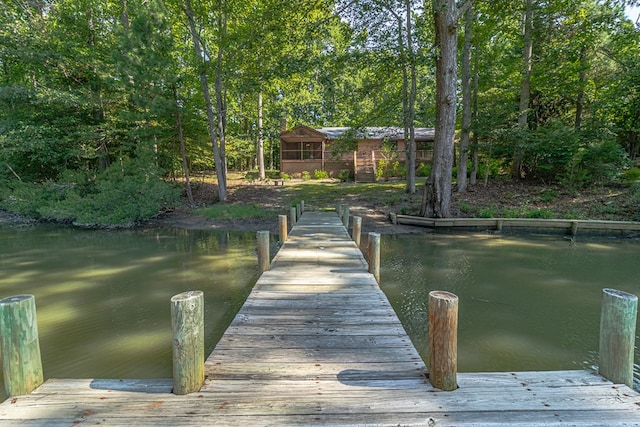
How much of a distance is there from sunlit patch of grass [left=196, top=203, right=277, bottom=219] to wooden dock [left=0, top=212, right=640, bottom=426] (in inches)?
427

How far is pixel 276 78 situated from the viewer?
14.9m

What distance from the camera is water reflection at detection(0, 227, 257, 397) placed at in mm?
4277

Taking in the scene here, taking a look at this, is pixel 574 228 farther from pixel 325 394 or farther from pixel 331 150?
pixel 331 150

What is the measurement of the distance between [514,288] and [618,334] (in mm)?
4315

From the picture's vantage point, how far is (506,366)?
13.1ft

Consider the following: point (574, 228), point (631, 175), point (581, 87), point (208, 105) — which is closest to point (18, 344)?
point (574, 228)

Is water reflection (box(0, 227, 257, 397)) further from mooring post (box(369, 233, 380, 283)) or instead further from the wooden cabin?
the wooden cabin

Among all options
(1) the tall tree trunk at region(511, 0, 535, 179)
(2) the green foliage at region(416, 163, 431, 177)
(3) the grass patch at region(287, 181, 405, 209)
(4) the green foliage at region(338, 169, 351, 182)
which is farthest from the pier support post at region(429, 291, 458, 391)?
(2) the green foliage at region(416, 163, 431, 177)

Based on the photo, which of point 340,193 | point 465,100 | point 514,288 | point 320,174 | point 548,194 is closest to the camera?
point 514,288

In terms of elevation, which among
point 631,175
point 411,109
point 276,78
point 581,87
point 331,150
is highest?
point 276,78

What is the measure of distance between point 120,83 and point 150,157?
2992 millimetres

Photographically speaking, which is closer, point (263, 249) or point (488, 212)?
point (263, 249)

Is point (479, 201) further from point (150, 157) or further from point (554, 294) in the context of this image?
point (150, 157)

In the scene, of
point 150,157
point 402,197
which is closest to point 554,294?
point 402,197
